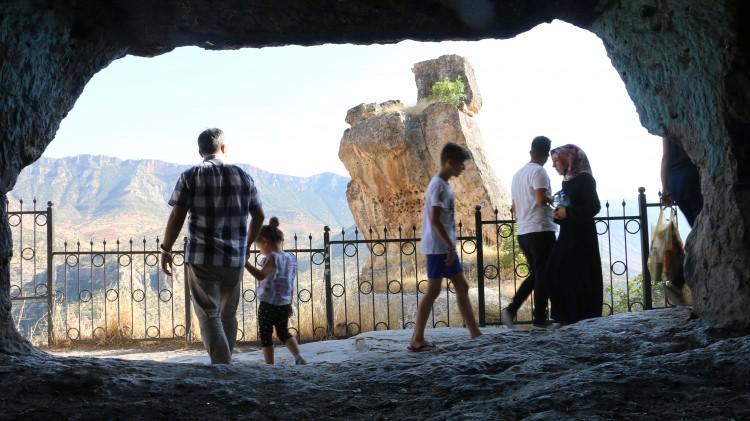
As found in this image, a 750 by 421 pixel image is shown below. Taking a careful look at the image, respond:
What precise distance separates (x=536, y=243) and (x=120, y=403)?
12.7 feet

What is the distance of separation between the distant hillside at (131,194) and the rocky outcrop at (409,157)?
154 feet

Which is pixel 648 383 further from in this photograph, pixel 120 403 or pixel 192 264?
pixel 192 264

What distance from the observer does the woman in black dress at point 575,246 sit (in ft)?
16.4

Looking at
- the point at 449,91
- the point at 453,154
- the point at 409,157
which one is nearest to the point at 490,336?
the point at 453,154

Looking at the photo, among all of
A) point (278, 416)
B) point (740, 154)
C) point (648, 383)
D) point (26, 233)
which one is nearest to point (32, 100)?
point (278, 416)

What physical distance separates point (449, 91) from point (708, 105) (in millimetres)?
12398

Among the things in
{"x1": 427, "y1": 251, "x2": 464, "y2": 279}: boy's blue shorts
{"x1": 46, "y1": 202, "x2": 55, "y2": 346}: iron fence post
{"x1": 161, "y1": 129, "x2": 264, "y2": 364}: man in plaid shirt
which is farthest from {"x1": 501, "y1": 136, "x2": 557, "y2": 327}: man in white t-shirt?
{"x1": 46, "y1": 202, "x2": 55, "y2": 346}: iron fence post

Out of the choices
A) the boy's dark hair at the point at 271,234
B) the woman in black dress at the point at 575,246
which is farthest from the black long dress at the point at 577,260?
the boy's dark hair at the point at 271,234

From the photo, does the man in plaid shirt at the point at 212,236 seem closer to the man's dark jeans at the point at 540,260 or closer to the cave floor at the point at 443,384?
the cave floor at the point at 443,384

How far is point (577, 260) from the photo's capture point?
16.6 ft

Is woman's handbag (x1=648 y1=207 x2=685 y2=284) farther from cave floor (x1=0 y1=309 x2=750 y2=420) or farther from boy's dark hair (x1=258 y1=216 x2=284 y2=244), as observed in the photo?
boy's dark hair (x1=258 y1=216 x2=284 y2=244)

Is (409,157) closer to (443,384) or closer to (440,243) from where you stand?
(440,243)

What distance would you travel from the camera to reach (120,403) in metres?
2.12

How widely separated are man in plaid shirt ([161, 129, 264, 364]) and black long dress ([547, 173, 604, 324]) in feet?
8.17
